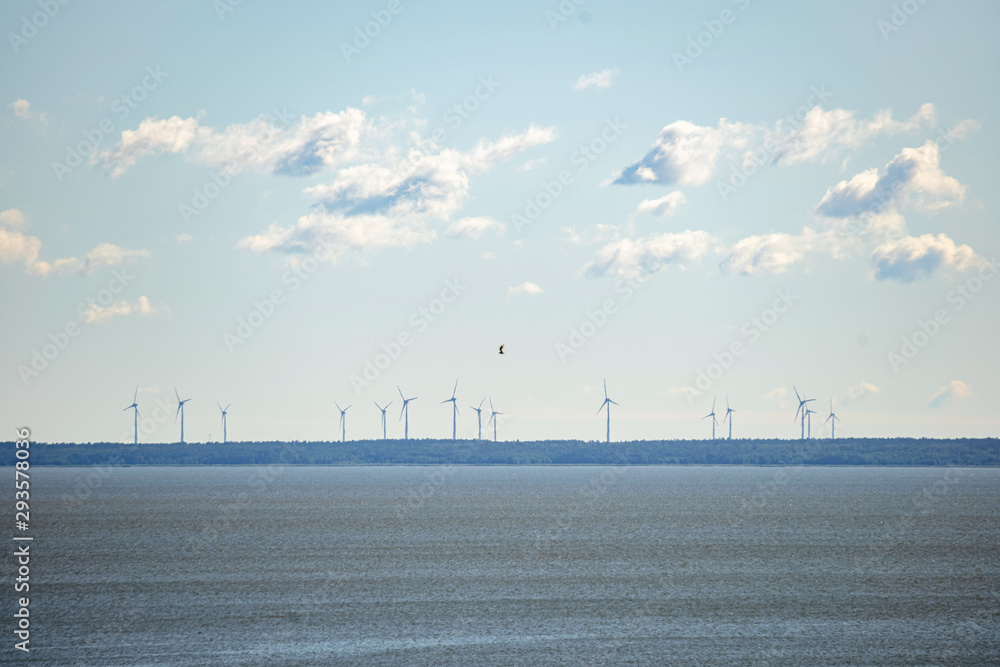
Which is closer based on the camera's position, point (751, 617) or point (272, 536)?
point (751, 617)

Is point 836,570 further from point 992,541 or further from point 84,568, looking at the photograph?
point 84,568

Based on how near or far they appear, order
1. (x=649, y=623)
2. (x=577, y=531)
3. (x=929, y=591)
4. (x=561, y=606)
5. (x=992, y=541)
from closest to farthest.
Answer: (x=649, y=623) < (x=561, y=606) < (x=929, y=591) < (x=992, y=541) < (x=577, y=531)

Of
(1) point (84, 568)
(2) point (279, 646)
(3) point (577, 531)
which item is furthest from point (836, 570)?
(1) point (84, 568)

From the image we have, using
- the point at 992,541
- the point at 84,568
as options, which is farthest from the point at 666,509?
the point at 84,568

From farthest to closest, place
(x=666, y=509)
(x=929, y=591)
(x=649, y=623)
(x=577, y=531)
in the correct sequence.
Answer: (x=666, y=509), (x=577, y=531), (x=929, y=591), (x=649, y=623)

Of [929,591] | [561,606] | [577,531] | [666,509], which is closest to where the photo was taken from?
[561,606]

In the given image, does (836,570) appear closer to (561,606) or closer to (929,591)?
(929,591)
